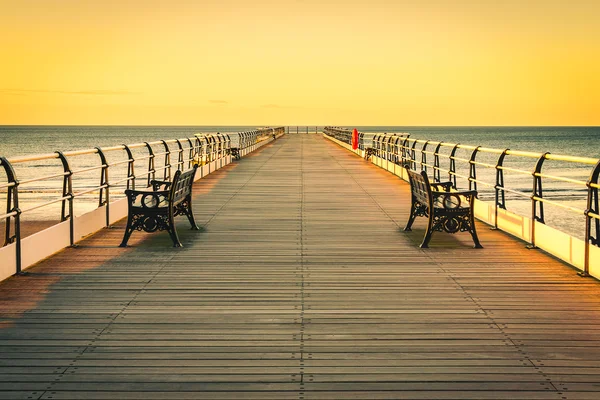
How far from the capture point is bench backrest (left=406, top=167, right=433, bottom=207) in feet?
31.2

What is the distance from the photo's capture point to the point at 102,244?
9781 mm

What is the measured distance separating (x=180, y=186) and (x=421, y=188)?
341 centimetres

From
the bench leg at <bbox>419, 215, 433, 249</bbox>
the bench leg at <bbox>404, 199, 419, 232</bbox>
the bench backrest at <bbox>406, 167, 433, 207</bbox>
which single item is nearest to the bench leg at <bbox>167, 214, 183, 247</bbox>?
the bench leg at <bbox>419, 215, 433, 249</bbox>

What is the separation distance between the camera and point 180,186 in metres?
10.5

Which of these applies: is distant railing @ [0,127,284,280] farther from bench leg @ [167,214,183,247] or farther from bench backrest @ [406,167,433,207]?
bench backrest @ [406,167,433,207]

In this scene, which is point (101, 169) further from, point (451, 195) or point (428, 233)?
point (451, 195)

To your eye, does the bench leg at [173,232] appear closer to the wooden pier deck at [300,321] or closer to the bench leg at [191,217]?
the wooden pier deck at [300,321]

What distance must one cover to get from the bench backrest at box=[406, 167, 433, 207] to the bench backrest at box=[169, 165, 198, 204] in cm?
328

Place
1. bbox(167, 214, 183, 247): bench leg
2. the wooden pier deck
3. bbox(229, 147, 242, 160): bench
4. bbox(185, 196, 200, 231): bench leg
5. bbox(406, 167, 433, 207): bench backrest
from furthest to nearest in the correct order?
bbox(229, 147, 242, 160): bench < bbox(185, 196, 200, 231): bench leg < bbox(167, 214, 183, 247): bench leg < bbox(406, 167, 433, 207): bench backrest < the wooden pier deck

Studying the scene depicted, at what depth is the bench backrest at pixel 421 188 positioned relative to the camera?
A: 9508 millimetres

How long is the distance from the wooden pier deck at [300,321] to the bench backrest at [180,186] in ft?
2.04

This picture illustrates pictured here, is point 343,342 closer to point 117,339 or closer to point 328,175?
point 117,339

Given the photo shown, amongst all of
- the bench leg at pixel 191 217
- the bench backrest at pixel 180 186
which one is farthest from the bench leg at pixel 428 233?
the bench leg at pixel 191 217

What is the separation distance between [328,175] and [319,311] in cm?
1733
